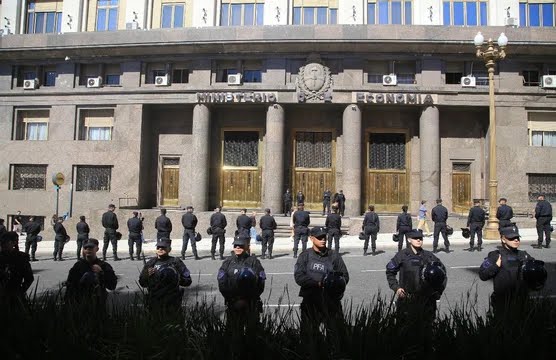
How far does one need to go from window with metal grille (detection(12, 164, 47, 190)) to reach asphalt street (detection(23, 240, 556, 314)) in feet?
39.6

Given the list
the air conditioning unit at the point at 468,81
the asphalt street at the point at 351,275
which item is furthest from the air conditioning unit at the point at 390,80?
the asphalt street at the point at 351,275

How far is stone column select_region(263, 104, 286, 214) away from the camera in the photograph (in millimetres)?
22406

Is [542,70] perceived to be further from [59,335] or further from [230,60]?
[59,335]

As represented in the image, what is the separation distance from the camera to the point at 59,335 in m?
2.78

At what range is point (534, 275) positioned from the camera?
4.68m

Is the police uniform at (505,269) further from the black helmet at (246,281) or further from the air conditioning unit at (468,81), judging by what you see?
the air conditioning unit at (468,81)

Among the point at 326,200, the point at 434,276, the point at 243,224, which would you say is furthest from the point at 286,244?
the point at 434,276

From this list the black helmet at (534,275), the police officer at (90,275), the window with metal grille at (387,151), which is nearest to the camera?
the black helmet at (534,275)

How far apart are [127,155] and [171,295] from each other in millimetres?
20510

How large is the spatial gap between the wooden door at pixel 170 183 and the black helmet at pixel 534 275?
72.4 ft

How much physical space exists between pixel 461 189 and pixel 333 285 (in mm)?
21386

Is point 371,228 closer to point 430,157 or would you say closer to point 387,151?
point 430,157

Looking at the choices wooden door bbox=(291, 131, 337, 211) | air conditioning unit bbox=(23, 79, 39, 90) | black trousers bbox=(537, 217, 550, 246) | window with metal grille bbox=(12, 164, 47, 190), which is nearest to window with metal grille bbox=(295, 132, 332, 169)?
wooden door bbox=(291, 131, 337, 211)

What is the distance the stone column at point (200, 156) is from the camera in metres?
23.1
